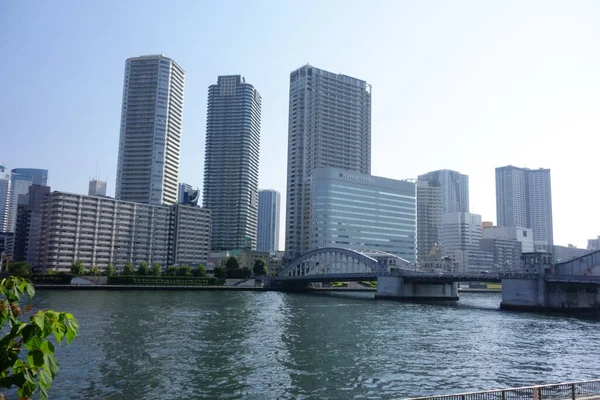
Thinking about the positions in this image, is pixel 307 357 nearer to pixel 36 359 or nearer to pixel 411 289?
pixel 36 359

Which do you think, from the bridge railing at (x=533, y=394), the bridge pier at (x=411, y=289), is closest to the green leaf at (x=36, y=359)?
the bridge railing at (x=533, y=394)

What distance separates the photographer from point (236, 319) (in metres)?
70.2

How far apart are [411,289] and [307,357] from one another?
325ft

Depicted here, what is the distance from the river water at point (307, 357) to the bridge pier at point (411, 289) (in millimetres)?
62132

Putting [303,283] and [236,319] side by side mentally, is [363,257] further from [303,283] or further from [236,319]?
[236,319]

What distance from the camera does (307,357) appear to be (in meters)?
42.1

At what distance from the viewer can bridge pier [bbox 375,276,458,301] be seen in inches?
5226

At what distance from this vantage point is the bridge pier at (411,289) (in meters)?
133

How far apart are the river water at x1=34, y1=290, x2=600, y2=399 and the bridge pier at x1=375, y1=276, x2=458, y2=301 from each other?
6213 cm

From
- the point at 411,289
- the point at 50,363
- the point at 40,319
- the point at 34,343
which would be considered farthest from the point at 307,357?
the point at 411,289

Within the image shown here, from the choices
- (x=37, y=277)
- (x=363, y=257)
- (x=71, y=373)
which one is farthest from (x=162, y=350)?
(x=37, y=277)

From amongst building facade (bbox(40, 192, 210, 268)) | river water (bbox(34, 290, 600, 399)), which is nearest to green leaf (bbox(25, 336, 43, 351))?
river water (bbox(34, 290, 600, 399))

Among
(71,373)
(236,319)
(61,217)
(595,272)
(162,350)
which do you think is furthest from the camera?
(61,217)

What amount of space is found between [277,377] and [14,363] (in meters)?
28.6
